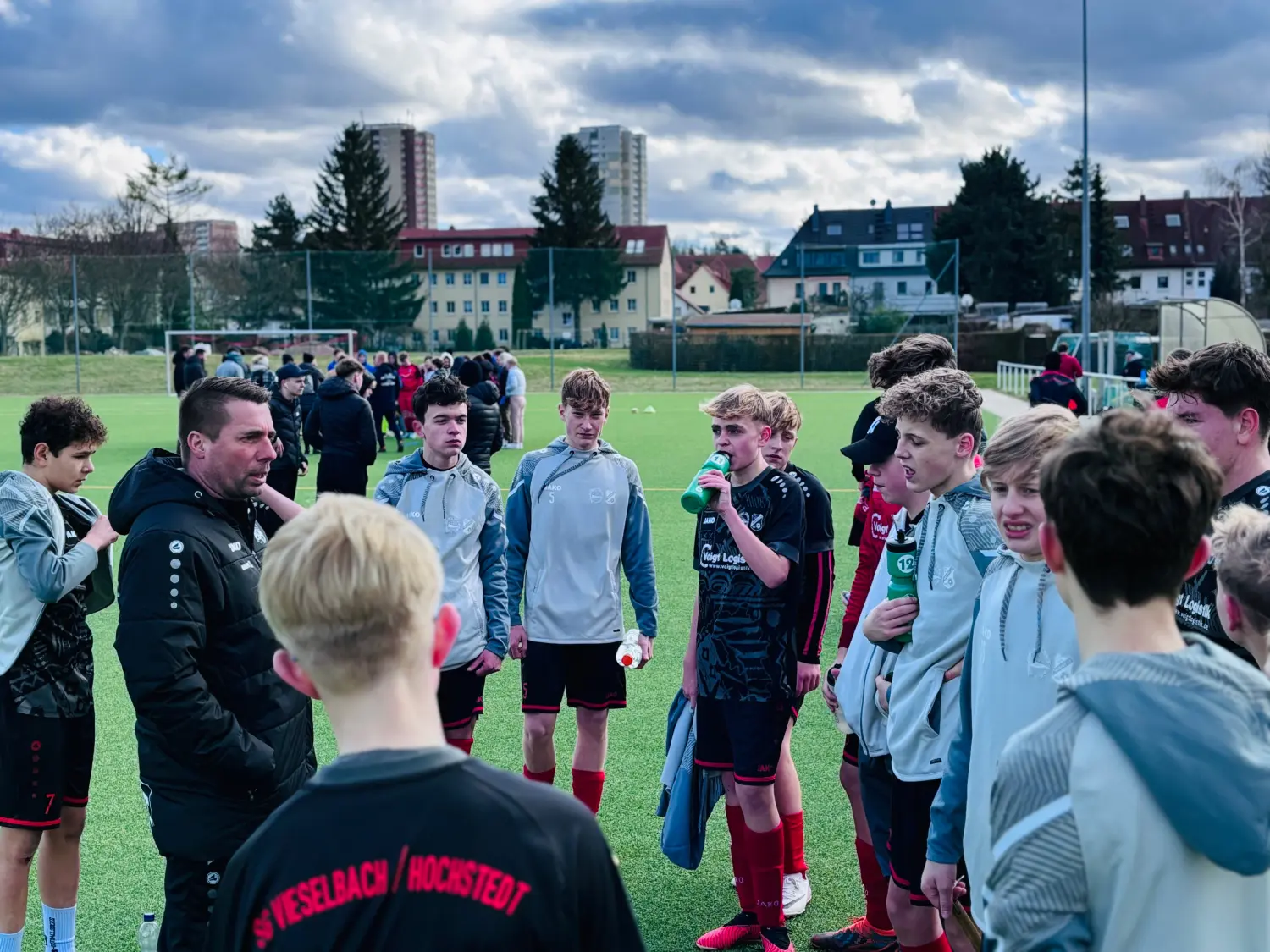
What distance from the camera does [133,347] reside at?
3828 centimetres

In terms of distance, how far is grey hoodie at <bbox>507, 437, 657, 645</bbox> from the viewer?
491 cm

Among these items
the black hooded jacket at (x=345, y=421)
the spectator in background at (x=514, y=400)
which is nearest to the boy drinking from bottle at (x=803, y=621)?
the black hooded jacket at (x=345, y=421)

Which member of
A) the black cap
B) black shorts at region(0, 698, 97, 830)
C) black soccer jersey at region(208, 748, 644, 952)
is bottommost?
black shorts at region(0, 698, 97, 830)

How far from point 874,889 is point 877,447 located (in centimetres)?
159

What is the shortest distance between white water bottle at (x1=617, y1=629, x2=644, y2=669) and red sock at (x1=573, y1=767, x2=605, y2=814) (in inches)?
21.9

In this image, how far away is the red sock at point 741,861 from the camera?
4105 millimetres

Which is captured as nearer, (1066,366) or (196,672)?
(196,672)

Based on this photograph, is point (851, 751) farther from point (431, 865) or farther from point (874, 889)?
point (431, 865)

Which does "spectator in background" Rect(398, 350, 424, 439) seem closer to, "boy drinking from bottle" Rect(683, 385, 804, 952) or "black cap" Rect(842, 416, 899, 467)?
"boy drinking from bottle" Rect(683, 385, 804, 952)

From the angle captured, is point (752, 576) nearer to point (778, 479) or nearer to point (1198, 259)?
point (778, 479)

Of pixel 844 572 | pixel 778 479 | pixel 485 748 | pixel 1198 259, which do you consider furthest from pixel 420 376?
pixel 1198 259

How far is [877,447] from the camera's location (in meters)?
3.89

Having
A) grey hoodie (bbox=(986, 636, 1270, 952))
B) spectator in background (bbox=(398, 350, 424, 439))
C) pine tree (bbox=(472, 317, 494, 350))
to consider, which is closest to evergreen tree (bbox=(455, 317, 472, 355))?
pine tree (bbox=(472, 317, 494, 350))

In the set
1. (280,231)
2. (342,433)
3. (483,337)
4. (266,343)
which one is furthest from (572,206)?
(342,433)
